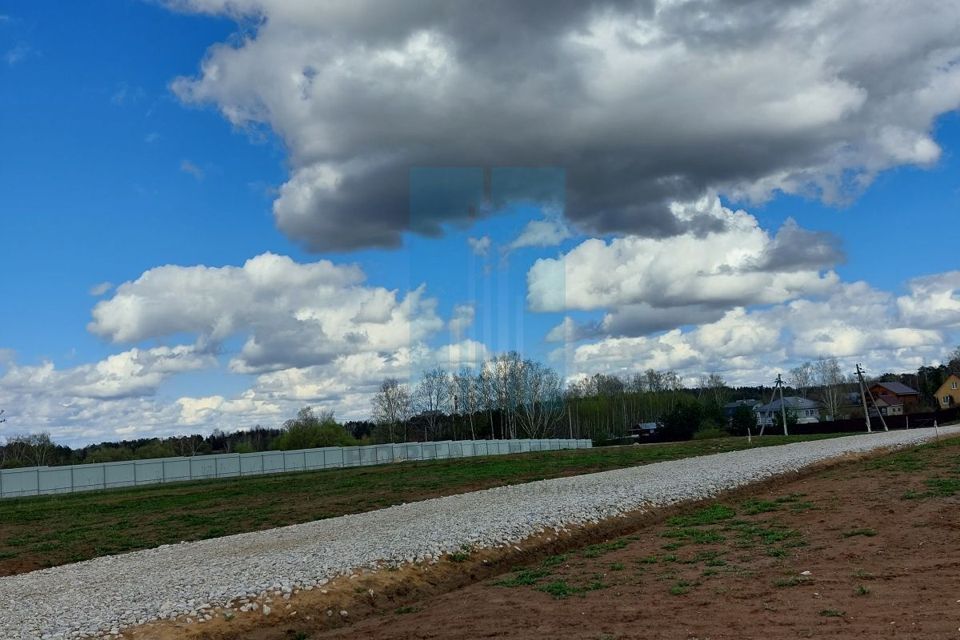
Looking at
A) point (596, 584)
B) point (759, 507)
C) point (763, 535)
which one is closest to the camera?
point (596, 584)

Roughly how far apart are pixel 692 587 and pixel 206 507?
24.3 metres

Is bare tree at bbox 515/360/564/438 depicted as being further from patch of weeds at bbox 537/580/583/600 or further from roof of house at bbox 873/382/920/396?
patch of weeds at bbox 537/580/583/600

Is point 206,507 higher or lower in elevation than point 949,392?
lower

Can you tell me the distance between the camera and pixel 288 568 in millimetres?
14133

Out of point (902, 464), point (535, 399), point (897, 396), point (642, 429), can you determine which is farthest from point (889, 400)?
point (902, 464)

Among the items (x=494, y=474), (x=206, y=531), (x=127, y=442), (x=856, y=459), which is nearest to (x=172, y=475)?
(x=494, y=474)

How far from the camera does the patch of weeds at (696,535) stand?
1442 centimetres

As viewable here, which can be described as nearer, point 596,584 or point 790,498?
point 596,584

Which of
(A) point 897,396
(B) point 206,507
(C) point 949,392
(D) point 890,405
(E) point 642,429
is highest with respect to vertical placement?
(C) point 949,392

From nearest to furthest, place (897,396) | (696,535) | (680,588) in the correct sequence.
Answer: (680,588) < (696,535) < (897,396)

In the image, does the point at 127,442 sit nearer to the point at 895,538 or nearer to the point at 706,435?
the point at 706,435

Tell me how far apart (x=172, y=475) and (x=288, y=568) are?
1701 inches

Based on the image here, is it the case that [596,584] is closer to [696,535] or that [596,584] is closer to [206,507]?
[696,535]

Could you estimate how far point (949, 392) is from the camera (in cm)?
12112
